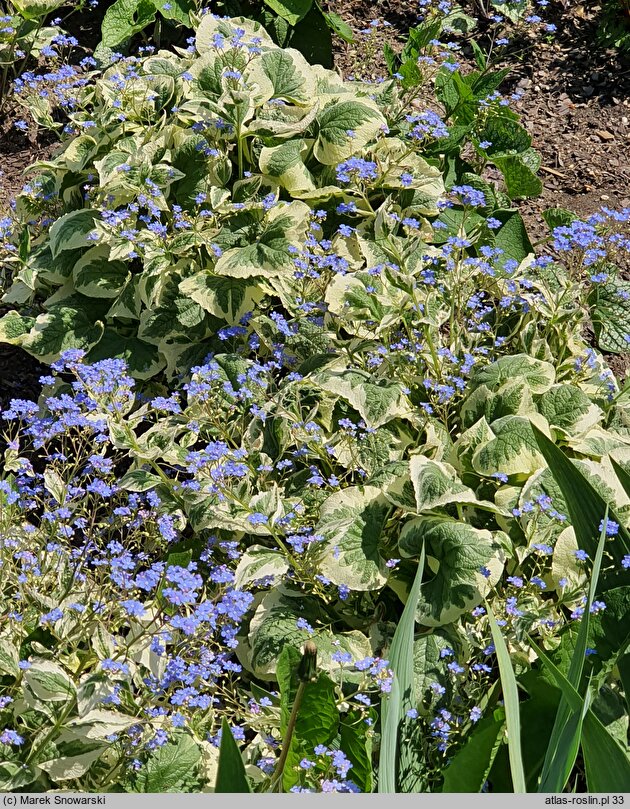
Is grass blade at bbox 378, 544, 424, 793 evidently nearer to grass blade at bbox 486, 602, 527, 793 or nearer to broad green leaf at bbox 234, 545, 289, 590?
grass blade at bbox 486, 602, 527, 793

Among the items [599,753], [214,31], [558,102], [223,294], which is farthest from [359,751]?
[558,102]

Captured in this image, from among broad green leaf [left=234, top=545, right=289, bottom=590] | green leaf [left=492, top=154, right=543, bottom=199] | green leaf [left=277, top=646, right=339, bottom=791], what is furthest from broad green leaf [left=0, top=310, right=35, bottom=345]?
green leaf [left=492, top=154, right=543, bottom=199]

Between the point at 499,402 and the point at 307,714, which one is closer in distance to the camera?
the point at 307,714

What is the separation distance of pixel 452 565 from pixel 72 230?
1.76 metres

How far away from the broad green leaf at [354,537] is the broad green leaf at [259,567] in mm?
110

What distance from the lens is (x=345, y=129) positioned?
3.16m

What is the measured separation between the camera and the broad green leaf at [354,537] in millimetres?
2367

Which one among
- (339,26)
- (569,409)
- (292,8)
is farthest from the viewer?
(339,26)

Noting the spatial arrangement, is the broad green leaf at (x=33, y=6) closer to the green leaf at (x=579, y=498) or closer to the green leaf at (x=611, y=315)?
the green leaf at (x=611, y=315)

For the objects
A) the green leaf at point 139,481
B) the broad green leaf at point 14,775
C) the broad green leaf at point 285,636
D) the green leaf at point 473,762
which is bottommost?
the broad green leaf at point 14,775

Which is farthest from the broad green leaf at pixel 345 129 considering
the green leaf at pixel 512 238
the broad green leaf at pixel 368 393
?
the broad green leaf at pixel 368 393

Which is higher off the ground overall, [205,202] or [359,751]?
[205,202]

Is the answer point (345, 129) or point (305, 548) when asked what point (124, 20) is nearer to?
point (345, 129)

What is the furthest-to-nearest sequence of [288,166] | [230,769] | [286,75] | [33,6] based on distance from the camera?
1. [33,6]
2. [286,75]
3. [288,166]
4. [230,769]
